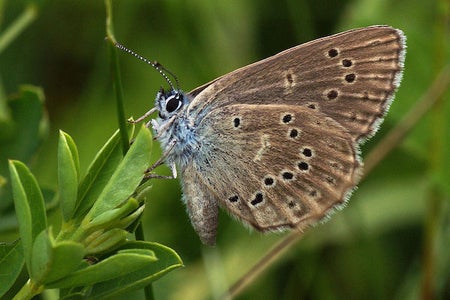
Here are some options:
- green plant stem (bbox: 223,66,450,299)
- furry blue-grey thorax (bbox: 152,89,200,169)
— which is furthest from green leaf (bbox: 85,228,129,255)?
green plant stem (bbox: 223,66,450,299)

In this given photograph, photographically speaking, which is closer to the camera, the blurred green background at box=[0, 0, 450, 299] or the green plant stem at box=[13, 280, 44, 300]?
the green plant stem at box=[13, 280, 44, 300]

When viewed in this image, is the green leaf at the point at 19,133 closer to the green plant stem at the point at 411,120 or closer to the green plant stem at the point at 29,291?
the green plant stem at the point at 29,291

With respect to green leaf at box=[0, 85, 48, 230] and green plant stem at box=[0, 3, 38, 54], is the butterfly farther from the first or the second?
green plant stem at box=[0, 3, 38, 54]

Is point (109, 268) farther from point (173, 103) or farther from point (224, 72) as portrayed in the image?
point (224, 72)

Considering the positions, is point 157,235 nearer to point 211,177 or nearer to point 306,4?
point 211,177

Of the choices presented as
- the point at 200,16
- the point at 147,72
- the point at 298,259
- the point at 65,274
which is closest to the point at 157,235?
the point at 298,259

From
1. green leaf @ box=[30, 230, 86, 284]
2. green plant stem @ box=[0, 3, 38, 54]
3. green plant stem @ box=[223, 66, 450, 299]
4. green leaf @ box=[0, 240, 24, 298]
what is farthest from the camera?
green plant stem @ box=[223, 66, 450, 299]

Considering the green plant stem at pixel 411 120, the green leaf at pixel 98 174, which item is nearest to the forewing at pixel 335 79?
the green plant stem at pixel 411 120
